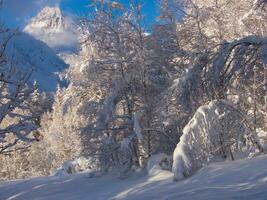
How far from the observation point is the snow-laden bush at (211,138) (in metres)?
12.0

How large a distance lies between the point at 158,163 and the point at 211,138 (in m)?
2.40

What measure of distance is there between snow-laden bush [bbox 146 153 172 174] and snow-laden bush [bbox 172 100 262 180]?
160cm

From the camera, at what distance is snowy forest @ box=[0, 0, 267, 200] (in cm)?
1259

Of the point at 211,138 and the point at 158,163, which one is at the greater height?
the point at 211,138

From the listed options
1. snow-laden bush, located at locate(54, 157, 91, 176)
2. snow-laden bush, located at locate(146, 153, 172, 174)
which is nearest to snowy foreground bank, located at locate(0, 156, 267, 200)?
snow-laden bush, located at locate(146, 153, 172, 174)

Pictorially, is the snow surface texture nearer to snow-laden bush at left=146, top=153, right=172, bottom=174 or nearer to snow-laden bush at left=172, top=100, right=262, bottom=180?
snow-laden bush at left=172, top=100, right=262, bottom=180

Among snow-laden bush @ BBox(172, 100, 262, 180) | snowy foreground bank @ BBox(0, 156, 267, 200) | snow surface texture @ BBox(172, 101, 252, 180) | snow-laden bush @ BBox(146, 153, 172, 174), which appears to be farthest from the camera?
snow-laden bush @ BBox(146, 153, 172, 174)

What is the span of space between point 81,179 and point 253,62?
6.81 metres

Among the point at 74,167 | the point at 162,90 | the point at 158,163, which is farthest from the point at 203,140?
the point at 74,167

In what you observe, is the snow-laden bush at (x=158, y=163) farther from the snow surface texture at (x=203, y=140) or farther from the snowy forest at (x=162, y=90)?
the snow surface texture at (x=203, y=140)

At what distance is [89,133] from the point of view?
16.9 metres

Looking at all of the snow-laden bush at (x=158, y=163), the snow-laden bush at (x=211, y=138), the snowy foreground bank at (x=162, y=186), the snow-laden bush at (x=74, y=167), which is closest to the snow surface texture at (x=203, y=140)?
the snow-laden bush at (x=211, y=138)

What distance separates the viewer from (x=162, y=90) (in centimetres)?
1733

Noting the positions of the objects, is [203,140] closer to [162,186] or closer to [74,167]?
[162,186]
